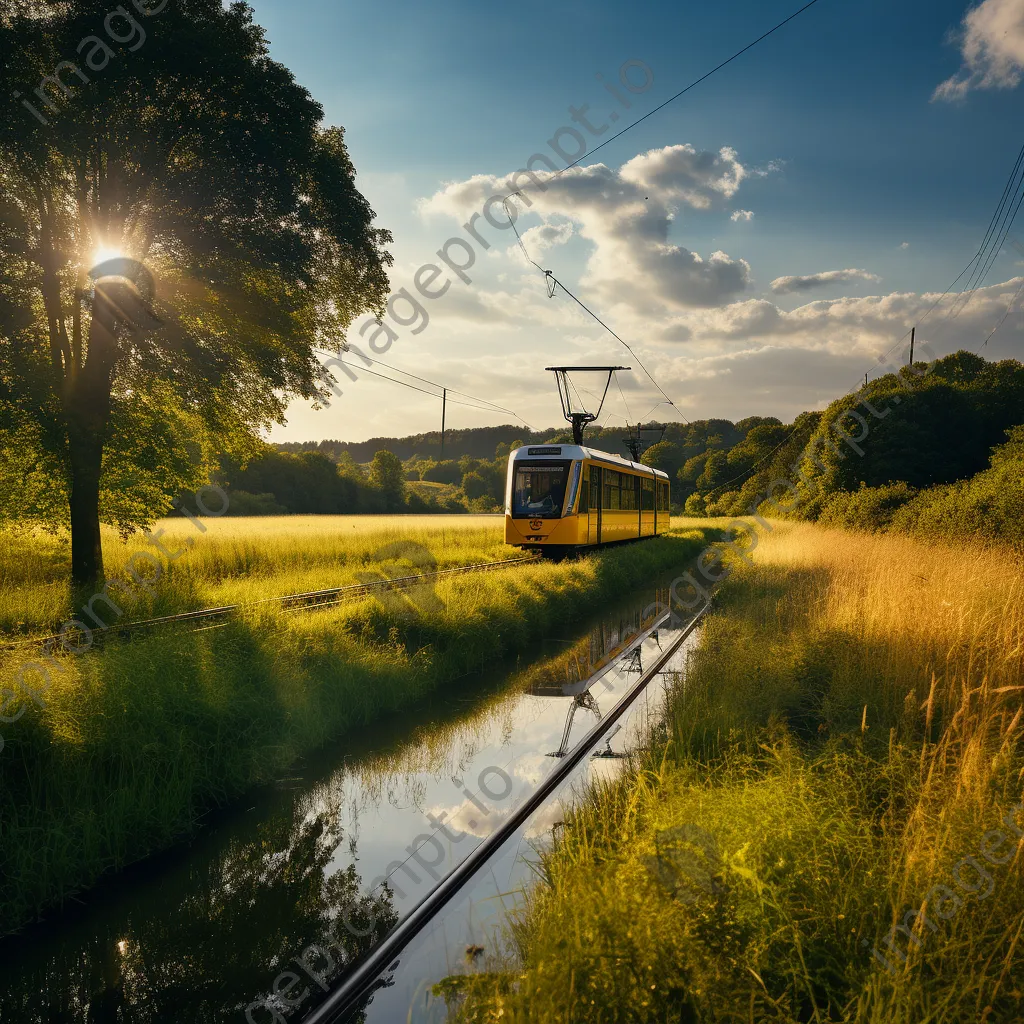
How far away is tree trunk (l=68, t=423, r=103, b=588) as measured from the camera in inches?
467

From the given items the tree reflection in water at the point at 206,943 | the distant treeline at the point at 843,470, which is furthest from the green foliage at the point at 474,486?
the tree reflection in water at the point at 206,943

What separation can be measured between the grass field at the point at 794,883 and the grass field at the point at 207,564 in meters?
9.85

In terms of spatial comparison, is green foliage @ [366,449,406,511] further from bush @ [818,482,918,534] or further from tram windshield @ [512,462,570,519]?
tram windshield @ [512,462,570,519]

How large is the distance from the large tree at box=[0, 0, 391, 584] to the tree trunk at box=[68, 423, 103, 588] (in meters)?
0.04

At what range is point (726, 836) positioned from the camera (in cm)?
375

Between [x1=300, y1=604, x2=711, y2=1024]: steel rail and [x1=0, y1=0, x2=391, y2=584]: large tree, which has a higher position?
[x1=0, y1=0, x2=391, y2=584]: large tree

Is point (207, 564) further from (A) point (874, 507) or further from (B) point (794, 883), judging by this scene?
(A) point (874, 507)

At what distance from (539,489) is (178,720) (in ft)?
47.4

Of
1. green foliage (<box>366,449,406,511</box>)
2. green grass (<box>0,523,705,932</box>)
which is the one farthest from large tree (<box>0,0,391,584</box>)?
green foliage (<box>366,449,406,511</box>)

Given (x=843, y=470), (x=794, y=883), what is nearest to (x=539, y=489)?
(x=794, y=883)

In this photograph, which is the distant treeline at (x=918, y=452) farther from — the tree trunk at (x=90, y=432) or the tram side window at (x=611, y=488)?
the tree trunk at (x=90, y=432)

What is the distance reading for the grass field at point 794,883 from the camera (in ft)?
9.21

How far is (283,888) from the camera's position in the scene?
15.4ft

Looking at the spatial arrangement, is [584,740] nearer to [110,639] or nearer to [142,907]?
[142,907]
